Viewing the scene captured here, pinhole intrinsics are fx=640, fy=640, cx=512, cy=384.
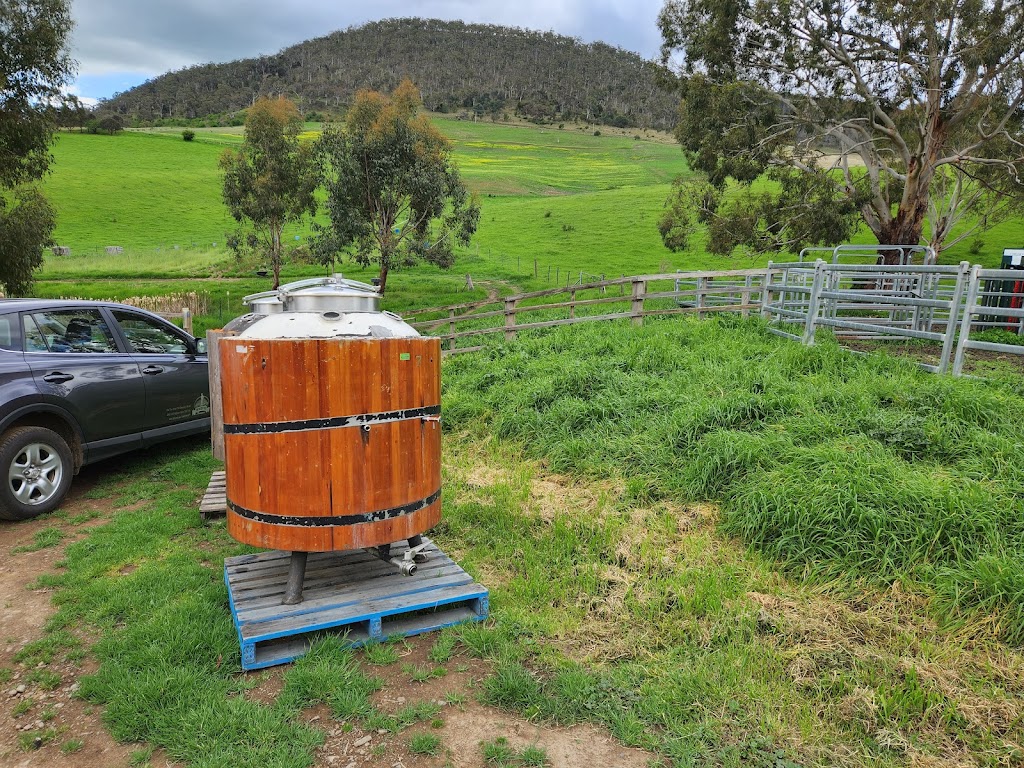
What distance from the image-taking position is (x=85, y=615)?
392 cm

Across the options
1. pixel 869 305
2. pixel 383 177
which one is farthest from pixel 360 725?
pixel 383 177

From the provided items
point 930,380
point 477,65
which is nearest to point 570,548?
point 930,380

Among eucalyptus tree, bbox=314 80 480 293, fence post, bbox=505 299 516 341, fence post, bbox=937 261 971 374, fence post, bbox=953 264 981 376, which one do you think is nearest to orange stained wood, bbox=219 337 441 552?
fence post, bbox=953 264 981 376

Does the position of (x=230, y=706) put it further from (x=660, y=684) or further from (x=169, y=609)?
(x=660, y=684)

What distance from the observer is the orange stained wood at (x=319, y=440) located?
349cm

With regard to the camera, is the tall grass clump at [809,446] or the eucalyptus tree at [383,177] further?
the eucalyptus tree at [383,177]

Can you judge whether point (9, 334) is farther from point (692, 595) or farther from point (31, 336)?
point (692, 595)

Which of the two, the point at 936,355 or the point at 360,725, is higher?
the point at 936,355

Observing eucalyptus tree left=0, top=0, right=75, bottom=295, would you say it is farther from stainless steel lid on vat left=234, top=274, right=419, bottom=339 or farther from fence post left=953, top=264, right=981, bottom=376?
fence post left=953, top=264, right=981, bottom=376

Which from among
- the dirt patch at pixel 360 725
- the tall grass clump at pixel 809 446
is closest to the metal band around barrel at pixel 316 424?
the dirt patch at pixel 360 725

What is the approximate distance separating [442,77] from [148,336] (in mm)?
165891

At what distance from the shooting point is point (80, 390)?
5855 mm

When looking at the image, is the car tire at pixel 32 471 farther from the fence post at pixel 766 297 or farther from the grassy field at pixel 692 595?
the fence post at pixel 766 297

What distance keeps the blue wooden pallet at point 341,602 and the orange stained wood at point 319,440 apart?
0.36 metres
